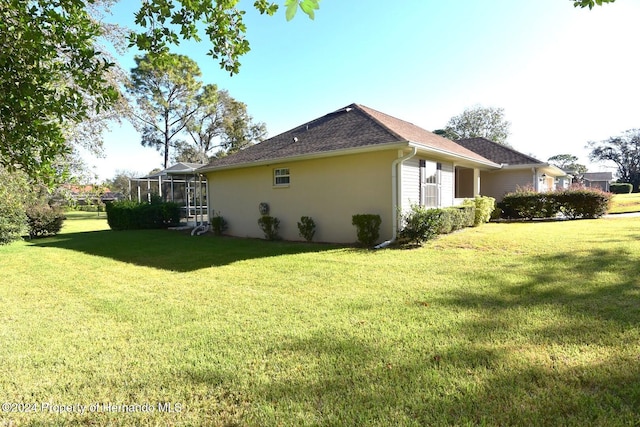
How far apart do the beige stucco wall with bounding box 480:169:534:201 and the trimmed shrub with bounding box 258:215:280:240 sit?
45.0 ft

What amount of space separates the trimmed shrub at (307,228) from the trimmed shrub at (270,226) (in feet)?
4.07

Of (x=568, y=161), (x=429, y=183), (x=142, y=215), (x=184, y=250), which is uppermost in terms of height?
(x=568, y=161)

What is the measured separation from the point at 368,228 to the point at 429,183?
3430 mm

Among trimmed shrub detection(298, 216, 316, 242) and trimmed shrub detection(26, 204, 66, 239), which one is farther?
Answer: trimmed shrub detection(26, 204, 66, 239)

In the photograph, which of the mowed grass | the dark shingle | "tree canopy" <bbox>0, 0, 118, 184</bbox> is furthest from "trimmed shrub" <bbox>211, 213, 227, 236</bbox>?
the dark shingle

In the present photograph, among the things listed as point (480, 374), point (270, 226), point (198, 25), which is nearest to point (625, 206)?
point (270, 226)

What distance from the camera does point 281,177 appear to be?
40.6ft

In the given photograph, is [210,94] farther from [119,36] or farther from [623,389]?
[623,389]

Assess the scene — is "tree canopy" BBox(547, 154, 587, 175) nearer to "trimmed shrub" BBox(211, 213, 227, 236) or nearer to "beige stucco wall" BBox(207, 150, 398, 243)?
"beige stucco wall" BBox(207, 150, 398, 243)

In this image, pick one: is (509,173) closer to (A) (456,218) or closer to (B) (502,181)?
(B) (502,181)

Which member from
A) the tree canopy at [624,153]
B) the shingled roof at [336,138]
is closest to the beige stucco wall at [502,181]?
the shingled roof at [336,138]

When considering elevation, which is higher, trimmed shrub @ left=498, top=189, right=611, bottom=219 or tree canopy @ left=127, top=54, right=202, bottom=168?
tree canopy @ left=127, top=54, right=202, bottom=168

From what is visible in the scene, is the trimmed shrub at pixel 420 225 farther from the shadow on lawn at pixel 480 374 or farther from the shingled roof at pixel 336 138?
the shadow on lawn at pixel 480 374

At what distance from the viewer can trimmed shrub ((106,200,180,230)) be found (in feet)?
59.3
